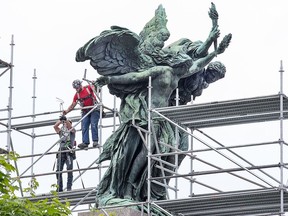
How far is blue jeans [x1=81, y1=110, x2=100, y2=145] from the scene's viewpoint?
4644 cm

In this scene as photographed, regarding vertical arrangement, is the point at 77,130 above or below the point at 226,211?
above

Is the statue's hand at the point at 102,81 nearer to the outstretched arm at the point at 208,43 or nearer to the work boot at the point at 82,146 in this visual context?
the outstretched arm at the point at 208,43

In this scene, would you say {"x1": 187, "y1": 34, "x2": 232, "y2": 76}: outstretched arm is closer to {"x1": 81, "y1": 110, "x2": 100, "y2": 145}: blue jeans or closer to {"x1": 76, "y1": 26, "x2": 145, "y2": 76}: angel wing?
{"x1": 76, "y1": 26, "x2": 145, "y2": 76}: angel wing

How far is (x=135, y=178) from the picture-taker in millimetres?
44000

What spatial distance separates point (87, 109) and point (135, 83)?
2.76 meters

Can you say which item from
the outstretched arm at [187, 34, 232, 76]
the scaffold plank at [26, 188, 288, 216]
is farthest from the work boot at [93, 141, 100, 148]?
the scaffold plank at [26, 188, 288, 216]

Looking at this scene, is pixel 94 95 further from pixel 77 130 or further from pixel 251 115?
pixel 251 115

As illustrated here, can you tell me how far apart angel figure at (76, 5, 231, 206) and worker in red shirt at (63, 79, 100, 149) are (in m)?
1.69

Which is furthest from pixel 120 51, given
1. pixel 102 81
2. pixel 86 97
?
pixel 86 97

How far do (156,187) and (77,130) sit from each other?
5.60 m

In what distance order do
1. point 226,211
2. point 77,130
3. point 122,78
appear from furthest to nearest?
point 77,130
point 122,78
point 226,211

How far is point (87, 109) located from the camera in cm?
4684

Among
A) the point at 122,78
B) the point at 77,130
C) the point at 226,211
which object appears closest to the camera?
the point at 226,211

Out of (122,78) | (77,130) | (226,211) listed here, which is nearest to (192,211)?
(226,211)
